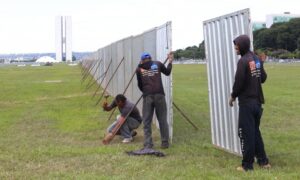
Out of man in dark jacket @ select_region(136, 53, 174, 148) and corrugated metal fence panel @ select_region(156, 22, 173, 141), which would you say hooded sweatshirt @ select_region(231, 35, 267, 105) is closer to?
man in dark jacket @ select_region(136, 53, 174, 148)

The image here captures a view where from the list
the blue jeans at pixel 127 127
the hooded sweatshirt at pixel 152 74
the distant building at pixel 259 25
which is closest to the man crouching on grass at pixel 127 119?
the blue jeans at pixel 127 127

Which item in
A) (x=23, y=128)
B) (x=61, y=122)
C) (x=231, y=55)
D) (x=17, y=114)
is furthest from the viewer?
(x=17, y=114)

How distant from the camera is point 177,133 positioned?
1230 centimetres

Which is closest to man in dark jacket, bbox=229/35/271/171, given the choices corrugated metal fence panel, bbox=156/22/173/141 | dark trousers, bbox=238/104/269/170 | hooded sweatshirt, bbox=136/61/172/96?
dark trousers, bbox=238/104/269/170

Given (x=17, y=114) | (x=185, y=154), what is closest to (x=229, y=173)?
(x=185, y=154)

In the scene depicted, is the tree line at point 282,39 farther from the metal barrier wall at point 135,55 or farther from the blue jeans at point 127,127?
the blue jeans at point 127,127

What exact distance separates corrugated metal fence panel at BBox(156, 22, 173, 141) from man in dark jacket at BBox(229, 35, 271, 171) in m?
3.02

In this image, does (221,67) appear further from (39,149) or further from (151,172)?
(39,149)

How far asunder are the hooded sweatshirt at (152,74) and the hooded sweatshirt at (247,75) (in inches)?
99.2

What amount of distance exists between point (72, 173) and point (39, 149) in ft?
7.95

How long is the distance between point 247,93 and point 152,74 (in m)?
2.69

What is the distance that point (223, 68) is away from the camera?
9.16 metres

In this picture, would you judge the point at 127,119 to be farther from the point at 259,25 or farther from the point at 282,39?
the point at 259,25

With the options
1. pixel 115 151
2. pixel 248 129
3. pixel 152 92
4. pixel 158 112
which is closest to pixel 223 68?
pixel 248 129
